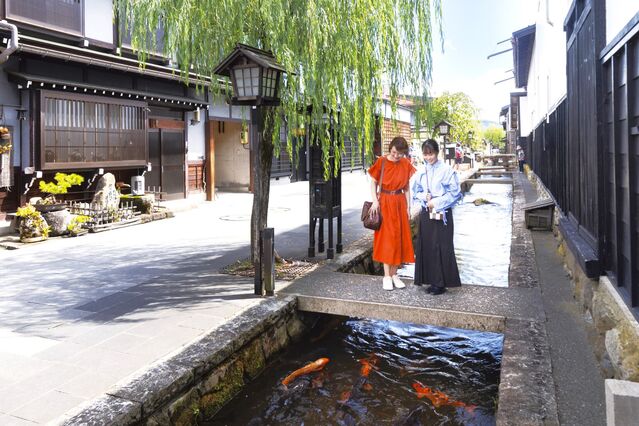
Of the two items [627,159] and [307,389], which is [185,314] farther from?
[627,159]

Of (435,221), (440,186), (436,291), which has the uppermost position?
(440,186)

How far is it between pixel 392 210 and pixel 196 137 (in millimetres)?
12394

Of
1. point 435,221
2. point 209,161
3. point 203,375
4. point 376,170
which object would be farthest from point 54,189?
point 435,221

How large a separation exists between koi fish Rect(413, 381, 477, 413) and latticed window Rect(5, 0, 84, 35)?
35.4 feet

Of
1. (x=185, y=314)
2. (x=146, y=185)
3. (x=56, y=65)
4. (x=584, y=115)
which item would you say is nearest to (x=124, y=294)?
(x=185, y=314)

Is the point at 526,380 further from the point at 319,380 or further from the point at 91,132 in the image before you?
the point at 91,132

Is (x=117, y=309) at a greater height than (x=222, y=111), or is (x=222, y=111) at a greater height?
(x=222, y=111)

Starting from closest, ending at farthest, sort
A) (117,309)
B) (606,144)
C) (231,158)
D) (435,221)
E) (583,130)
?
(606,144) → (117,309) → (435,221) → (583,130) → (231,158)

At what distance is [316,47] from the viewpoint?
674 cm

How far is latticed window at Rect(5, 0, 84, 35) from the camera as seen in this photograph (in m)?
10.7

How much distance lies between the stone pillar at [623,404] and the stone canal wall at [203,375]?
279 centimetres

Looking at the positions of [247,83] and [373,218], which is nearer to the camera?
[247,83]

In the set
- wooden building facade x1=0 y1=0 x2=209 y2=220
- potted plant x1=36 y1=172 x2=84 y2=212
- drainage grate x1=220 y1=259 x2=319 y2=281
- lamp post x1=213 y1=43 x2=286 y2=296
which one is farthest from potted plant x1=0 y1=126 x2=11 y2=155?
lamp post x1=213 y1=43 x2=286 y2=296

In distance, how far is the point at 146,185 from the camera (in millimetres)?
15461
